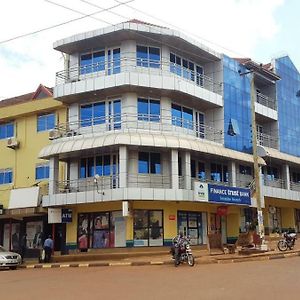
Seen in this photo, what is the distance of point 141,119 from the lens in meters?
28.9

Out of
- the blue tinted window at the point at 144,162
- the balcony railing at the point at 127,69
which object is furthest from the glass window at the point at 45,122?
the blue tinted window at the point at 144,162

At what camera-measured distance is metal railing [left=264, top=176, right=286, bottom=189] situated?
37.4 m

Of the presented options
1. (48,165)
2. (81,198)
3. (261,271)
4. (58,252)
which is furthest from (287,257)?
(48,165)

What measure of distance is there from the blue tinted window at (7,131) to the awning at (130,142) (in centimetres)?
634

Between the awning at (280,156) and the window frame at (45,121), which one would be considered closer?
the window frame at (45,121)

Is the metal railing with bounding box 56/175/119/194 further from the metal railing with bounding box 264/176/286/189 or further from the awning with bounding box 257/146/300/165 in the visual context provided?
the metal railing with bounding box 264/176/286/189

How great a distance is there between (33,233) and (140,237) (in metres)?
9.00

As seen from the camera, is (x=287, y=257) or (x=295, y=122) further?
(x=295, y=122)

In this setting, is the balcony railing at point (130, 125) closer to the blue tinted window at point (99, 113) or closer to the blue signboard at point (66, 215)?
the blue tinted window at point (99, 113)

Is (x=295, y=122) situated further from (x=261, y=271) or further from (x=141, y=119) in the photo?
(x=261, y=271)

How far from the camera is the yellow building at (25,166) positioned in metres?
31.4

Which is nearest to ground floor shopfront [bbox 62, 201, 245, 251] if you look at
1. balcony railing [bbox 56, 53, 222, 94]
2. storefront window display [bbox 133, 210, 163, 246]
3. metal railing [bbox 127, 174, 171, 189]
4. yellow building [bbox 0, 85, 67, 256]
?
storefront window display [bbox 133, 210, 163, 246]

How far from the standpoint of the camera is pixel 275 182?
38344mm

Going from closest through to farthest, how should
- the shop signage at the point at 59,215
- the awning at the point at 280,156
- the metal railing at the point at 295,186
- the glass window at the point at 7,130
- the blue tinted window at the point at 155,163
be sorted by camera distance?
1. the blue tinted window at the point at 155,163
2. the shop signage at the point at 59,215
3. the glass window at the point at 7,130
4. the awning at the point at 280,156
5. the metal railing at the point at 295,186
